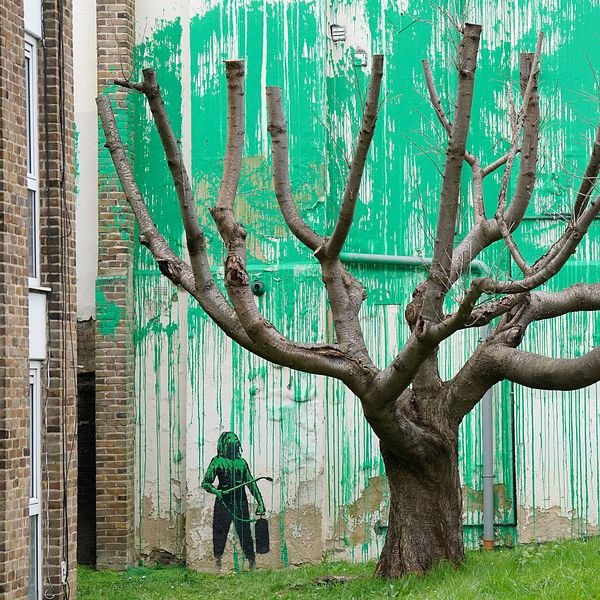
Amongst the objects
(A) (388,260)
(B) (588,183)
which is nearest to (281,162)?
(B) (588,183)

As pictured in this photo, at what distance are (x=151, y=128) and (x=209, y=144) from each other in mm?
905

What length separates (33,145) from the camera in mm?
11242

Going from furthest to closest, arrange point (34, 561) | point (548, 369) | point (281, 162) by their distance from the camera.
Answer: point (34, 561)
point (281, 162)
point (548, 369)

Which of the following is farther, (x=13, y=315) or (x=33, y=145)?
(x=33, y=145)

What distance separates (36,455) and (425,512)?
13.2 ft

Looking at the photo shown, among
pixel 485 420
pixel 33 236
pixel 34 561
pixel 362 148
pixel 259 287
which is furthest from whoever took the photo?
pixel 259 287

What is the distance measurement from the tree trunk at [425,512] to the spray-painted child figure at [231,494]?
3.97m

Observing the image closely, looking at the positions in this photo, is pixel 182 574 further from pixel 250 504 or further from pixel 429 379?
pixel 429 379

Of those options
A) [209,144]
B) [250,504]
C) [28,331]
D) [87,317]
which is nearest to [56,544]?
[28,331]

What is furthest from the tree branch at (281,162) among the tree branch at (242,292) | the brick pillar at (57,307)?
the brick pillar at (57,307)

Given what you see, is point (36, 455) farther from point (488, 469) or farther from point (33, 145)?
point (488, 469)

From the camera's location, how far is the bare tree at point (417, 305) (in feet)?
27.4

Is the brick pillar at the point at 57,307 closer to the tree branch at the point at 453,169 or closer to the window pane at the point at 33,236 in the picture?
the window pane at the point at 33,236

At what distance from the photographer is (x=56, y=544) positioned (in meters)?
11.0
